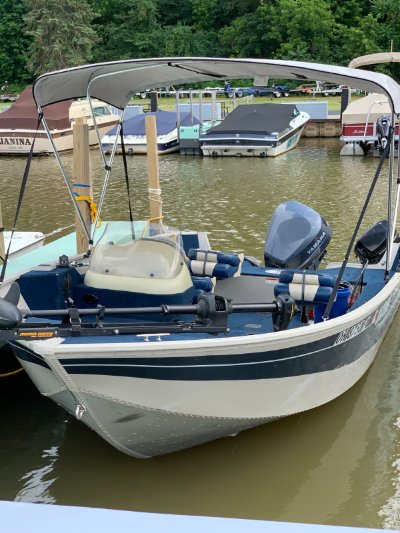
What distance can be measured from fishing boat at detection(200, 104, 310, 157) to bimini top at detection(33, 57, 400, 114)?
1603cm

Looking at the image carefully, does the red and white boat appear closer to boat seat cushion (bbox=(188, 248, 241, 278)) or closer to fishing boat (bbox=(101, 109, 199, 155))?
fishing boat (bbox=(101, 109, 199, 155))

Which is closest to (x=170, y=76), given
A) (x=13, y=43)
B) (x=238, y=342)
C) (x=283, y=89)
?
(x=238, y=342)

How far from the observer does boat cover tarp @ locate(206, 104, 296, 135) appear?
80.5 ft

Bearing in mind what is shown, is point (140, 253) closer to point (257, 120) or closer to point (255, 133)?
point (255, 133)

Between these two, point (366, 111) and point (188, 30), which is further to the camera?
point (188, 30)

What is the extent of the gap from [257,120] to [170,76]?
18.3 m

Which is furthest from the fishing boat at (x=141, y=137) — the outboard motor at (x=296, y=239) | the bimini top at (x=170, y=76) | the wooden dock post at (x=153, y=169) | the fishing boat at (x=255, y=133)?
the outboard motor at (x=296, y=239)

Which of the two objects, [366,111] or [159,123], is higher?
[366,111]

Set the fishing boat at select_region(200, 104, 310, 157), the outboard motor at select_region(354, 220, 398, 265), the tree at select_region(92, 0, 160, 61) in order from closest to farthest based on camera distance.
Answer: the outboard motor at select_region(354, 220, 398, 265) → the fishing boat at select_region(200, 104, 310, 157) → the tree at select_region(92, 0, 160, 61)

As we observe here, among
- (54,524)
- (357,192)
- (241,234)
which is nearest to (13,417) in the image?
(54,524)

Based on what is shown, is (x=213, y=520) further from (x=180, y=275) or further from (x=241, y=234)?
(x=241, y=234)

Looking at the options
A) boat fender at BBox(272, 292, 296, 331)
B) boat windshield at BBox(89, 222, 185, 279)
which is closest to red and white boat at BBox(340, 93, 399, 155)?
boat windshield at BBox(89, 222, 185, 279)

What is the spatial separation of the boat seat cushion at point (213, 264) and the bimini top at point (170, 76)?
1.61m

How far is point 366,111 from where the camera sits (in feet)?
77.5
